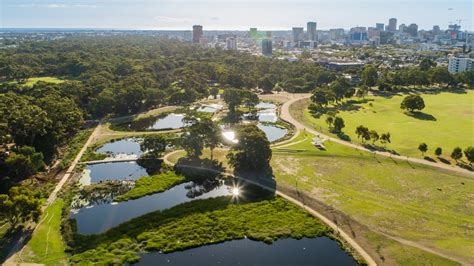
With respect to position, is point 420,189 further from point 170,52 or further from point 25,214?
point 170,52

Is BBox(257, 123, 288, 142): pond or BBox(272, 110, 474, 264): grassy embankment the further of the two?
BBox(257, 123, 288, 142): pond

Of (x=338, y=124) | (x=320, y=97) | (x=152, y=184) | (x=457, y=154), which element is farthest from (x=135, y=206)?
Answer: (x=320, y=97)

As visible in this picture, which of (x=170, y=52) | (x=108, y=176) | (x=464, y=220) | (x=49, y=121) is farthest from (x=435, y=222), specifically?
(x=170, y=52)

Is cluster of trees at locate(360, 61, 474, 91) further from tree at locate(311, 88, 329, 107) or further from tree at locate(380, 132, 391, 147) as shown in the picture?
tree at locate(380, 132, 391, 147)

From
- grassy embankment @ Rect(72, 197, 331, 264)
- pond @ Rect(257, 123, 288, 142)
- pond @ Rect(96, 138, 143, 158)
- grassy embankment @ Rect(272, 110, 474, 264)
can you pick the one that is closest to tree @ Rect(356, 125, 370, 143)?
grassy embankment @ Rect(272, 110, 474, 264)

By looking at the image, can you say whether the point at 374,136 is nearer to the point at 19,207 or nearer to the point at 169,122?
the point at 169,122
